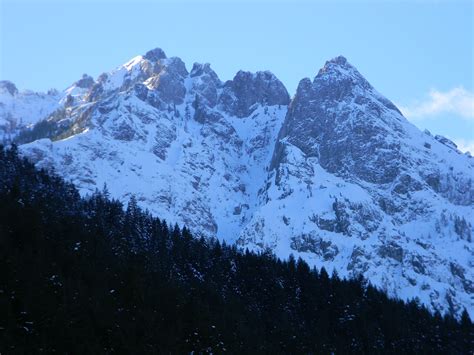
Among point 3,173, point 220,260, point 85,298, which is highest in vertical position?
point 3,173

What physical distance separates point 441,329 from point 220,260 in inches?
1523

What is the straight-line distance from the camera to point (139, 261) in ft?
330

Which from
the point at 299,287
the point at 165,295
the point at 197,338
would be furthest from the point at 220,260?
the point at 197,338

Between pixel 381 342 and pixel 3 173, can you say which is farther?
pixel 3 173

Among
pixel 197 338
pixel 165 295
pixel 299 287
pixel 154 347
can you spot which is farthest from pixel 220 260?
pixel 154 347

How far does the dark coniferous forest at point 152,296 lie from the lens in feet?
227

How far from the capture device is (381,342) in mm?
108812

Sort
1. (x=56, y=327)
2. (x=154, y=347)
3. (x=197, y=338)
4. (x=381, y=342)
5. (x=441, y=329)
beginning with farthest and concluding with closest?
(x=441, y=329) < (x=381, y=342) < (x=197, y=338) < (x=154, y=347) < (x=56, y=327)

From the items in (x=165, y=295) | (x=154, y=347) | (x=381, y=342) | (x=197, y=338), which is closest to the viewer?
(x=154, y=347)

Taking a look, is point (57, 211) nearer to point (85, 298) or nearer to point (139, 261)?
point (139, 261)

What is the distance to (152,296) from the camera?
86.8 m

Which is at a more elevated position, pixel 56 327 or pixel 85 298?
pixel 85 298

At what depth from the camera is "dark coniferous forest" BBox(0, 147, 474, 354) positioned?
69.3m

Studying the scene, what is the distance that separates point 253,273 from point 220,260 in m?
6.51
